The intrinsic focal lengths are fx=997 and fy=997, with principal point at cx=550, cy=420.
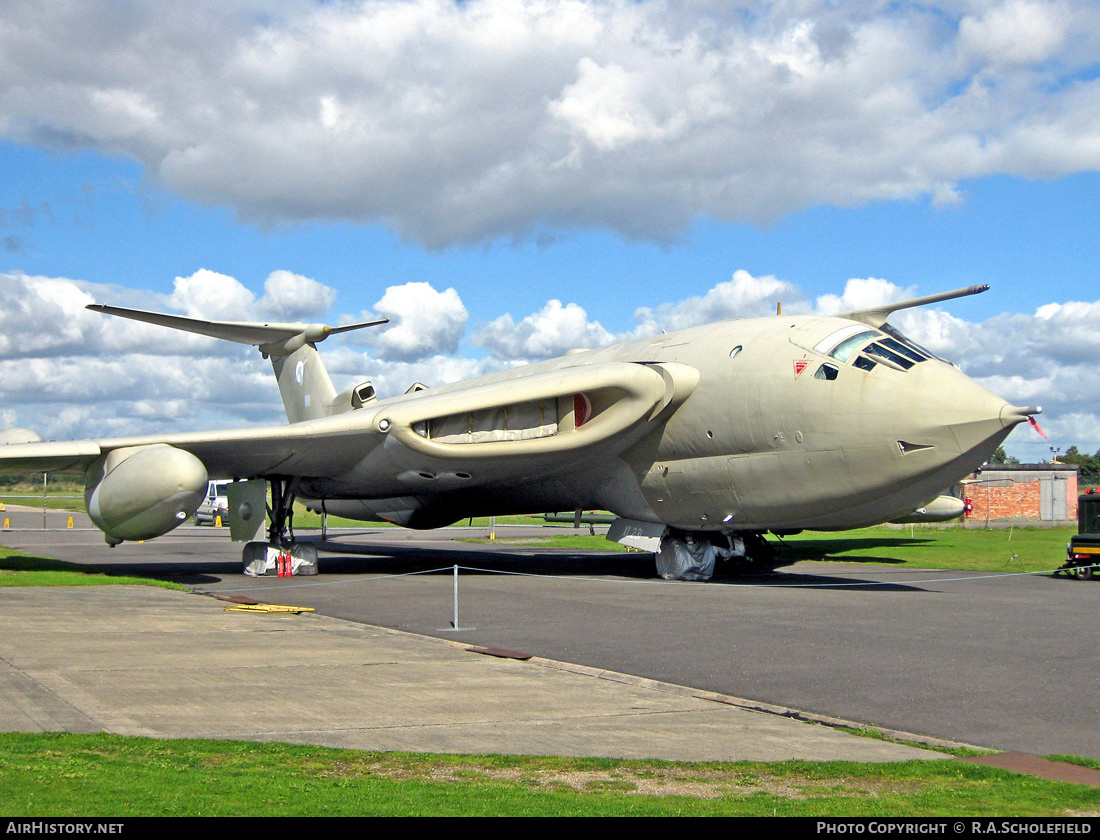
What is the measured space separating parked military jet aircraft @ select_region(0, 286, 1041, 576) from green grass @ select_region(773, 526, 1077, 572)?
6.14m

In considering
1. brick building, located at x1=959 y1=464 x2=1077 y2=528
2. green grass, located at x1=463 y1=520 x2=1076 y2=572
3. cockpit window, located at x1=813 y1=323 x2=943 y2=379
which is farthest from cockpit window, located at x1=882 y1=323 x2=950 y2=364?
brick building, located at x1=959 y1=464 x2=1077 y2=528

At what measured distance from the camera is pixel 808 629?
12844 millimetres

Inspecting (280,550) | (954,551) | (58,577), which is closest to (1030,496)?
(954,551)

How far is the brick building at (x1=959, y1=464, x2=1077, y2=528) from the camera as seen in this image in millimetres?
53344

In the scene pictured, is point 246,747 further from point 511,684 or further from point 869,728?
point 869,728

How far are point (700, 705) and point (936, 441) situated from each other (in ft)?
31.8

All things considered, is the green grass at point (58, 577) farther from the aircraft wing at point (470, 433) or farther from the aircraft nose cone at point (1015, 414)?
the aircraft nose cone at point (1015, 414)

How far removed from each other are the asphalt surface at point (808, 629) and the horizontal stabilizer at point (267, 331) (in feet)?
19.1

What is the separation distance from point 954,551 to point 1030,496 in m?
28.8

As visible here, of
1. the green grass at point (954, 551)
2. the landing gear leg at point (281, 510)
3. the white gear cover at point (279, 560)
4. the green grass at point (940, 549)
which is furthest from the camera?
the green grass at point (940, 549)

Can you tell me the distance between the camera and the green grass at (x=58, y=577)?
18109mm

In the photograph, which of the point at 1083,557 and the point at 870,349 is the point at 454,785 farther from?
the point at 1083,557

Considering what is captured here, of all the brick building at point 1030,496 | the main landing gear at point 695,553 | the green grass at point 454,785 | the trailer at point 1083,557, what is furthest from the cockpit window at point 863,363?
the brick building at point 1030,496

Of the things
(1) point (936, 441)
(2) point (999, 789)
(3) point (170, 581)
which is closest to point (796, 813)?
(2) point (999, 789)
